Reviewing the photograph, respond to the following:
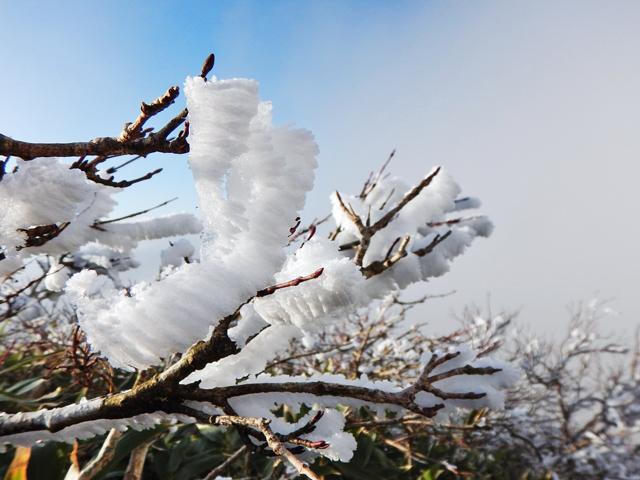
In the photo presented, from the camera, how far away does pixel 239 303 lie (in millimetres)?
740

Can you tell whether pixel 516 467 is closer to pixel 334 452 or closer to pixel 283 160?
pixel 334 452

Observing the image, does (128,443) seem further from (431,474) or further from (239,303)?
(431,474)

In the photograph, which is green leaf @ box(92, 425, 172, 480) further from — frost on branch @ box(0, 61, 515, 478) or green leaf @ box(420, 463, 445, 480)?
green leaf @ box(420, 463, 445, 480)

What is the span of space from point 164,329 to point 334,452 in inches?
22.5

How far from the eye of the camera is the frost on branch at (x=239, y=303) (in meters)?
0.68

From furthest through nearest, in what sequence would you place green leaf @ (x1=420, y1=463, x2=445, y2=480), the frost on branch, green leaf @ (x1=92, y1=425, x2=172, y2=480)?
green leaf @ (x1=420, y1=463, x2=445, y2=480), green leaf @ (x1=92, y1=425, x2=172, y2=480), the frost on branch

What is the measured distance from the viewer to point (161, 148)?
0.79 m

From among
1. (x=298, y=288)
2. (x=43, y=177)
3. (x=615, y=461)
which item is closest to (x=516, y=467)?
(x=615, y=461)

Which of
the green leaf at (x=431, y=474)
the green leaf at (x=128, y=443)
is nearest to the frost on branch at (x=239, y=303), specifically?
the green leaf at (x=128, y=443)

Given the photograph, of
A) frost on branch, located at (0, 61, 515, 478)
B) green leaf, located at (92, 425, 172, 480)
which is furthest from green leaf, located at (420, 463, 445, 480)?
green leaf, located at (92, 425, 172, 480)

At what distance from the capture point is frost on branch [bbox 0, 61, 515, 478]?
0.68 metres

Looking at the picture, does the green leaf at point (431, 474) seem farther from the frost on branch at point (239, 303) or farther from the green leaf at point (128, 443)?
the green leaf at point (128, 443)

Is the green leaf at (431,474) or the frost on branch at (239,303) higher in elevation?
the frost on branch at (239,303)

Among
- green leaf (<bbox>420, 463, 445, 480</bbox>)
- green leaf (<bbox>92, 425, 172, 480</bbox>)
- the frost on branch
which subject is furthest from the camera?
green leaf (<bbox>420, 463, 445, 480</bbox>)
